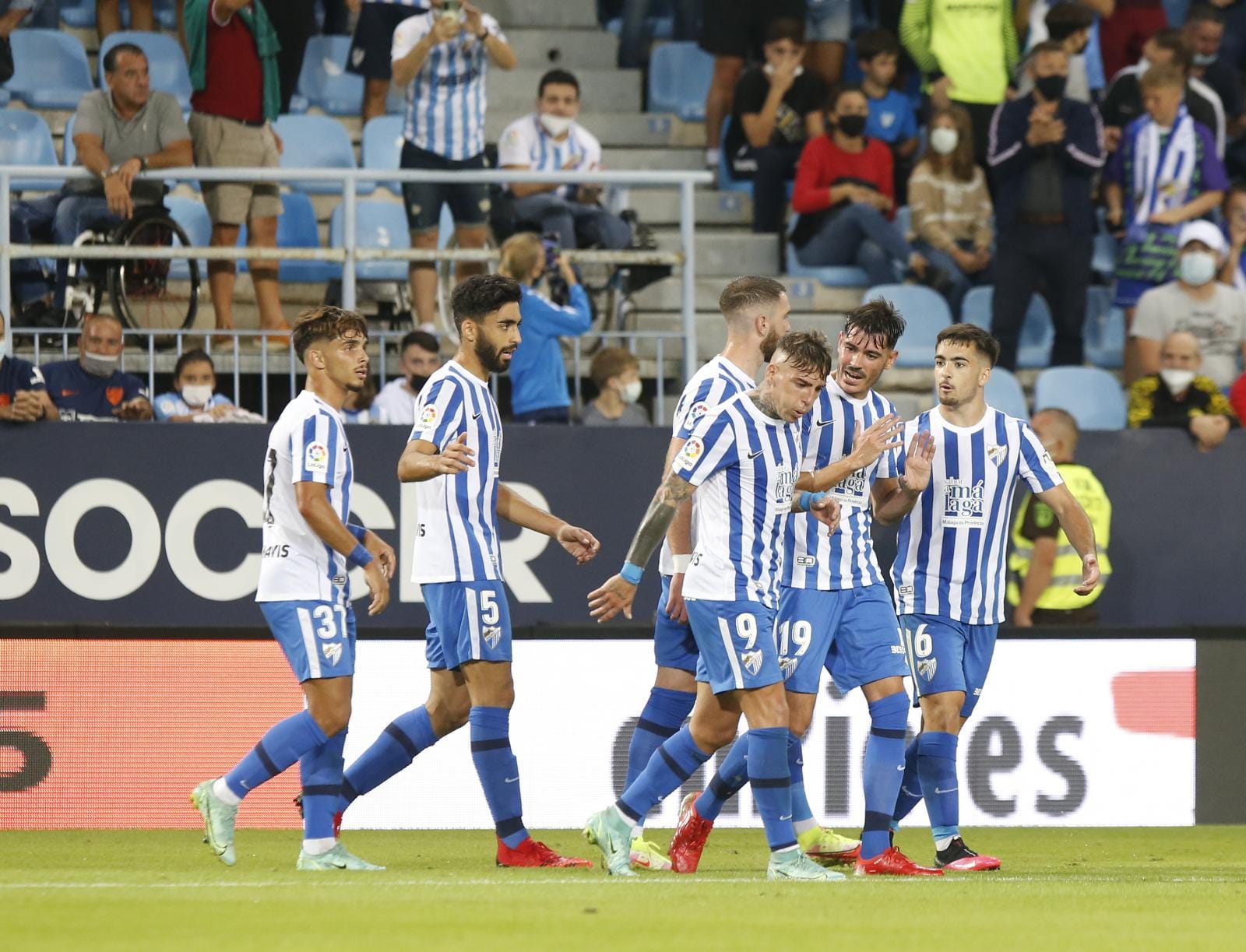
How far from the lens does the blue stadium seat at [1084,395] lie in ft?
41.9

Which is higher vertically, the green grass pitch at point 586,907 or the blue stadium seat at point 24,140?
the blue stadium seat at point 24,140

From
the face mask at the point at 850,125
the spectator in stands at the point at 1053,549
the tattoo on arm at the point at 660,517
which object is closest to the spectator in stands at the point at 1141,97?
the face mask at the point at 850,125

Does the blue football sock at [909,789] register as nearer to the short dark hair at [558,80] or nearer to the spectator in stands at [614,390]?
the spectator in stands at [614,390]

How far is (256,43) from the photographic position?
1199cm

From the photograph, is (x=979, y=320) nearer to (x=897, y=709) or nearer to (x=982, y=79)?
(x=982, y=79)

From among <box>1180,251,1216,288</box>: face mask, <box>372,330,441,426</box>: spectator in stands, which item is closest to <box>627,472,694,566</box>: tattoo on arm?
<box>372,330,441,426</box>: spectator in stands

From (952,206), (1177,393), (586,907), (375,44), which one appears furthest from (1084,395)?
(586,907)

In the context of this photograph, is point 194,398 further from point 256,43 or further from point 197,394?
point 256,43

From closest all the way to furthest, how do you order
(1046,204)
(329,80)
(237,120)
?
(237,120) < (1046,204) < (329,80)

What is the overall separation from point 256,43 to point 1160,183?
6.00 meters

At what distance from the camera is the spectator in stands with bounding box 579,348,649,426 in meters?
11.4

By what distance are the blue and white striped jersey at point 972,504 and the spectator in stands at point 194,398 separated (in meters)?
4.58

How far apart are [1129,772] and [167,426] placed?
5.32 m

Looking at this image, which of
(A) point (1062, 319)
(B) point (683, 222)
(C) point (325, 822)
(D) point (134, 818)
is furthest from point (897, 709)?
(A) point (1062, 319)
